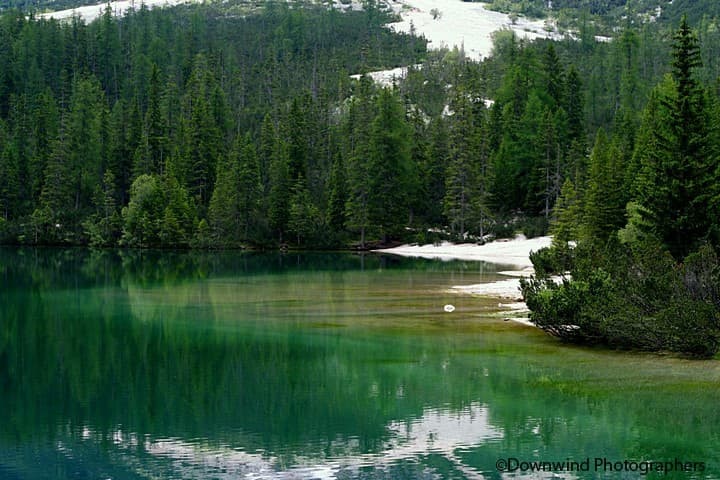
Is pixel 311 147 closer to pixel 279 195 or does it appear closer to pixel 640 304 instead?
pixel 279 195

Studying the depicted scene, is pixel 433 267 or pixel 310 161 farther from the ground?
pixel 310 161

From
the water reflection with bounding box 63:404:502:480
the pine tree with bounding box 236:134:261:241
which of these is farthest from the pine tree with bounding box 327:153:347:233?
the water reflection with bounding box 63:404:502:480

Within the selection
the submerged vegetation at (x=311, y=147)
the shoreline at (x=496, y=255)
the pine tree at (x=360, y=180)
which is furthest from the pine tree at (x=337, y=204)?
the shoreline at (x=496, y=255)

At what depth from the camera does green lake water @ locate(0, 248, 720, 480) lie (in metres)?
13.1

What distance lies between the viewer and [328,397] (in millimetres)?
17281

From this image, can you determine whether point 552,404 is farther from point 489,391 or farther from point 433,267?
point 433,267

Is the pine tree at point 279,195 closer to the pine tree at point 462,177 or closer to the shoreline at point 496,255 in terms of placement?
the shoreline at point 496,255

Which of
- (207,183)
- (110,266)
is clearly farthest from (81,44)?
(110,266)

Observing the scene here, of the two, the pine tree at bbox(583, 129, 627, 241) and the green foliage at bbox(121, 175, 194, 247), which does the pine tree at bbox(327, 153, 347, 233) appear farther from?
the pine tree at bbox(583, 129, 627, 241)

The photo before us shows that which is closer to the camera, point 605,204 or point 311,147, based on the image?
point 605,204

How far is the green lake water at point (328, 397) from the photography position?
43.1 feet

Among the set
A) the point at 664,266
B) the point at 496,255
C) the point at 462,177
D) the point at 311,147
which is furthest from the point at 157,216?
the point at 664,266

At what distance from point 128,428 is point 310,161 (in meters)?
78.9

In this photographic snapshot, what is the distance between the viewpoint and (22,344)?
24281 mm
